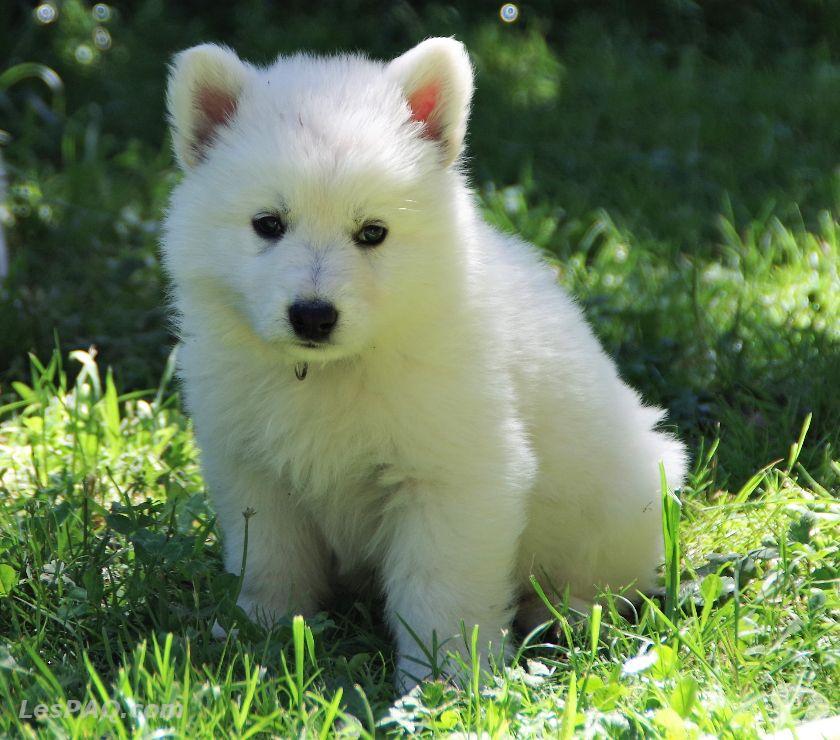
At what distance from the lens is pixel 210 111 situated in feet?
10.6

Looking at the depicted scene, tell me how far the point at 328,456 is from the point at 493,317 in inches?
22.6

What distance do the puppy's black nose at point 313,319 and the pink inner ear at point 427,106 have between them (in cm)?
65

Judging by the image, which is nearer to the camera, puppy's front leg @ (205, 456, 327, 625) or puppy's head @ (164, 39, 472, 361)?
puppy's head @ (164, 39, 472, 361)

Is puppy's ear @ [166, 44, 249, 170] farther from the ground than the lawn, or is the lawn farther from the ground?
puppy's ear @ [166, 44, 249, 170]

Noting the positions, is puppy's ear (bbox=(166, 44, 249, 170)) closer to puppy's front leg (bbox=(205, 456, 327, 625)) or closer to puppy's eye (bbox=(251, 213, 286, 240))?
puppy's eye (bbox=(251, 213, 286, 240))

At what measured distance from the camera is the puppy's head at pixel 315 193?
2.89m

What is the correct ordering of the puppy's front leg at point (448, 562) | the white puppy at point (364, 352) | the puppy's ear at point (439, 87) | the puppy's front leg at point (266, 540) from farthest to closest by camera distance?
the puppy's front leg at point (266, 540) < the puppy's ear at point (439, 87) < the puppy's front leg at point (448, 562) < the white puppy at point (364, 352)

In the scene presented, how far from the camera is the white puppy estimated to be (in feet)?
9.61

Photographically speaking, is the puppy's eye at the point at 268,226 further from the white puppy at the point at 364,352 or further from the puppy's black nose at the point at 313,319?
the puppy's black nose at the point at 313,319

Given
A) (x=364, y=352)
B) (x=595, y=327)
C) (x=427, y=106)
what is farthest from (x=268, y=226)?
Result: (x=595, y=327)

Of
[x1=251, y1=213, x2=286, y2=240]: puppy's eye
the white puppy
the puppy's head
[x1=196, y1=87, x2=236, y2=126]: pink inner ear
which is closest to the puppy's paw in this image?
the white puppy

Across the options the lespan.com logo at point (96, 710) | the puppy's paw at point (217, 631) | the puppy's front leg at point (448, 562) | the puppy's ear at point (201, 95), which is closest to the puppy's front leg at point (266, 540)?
the puppy's paw at point (217, 631)

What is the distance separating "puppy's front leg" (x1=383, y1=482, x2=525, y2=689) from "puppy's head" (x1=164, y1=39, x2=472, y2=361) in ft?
1.48

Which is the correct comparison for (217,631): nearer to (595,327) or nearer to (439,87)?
(439,87)
